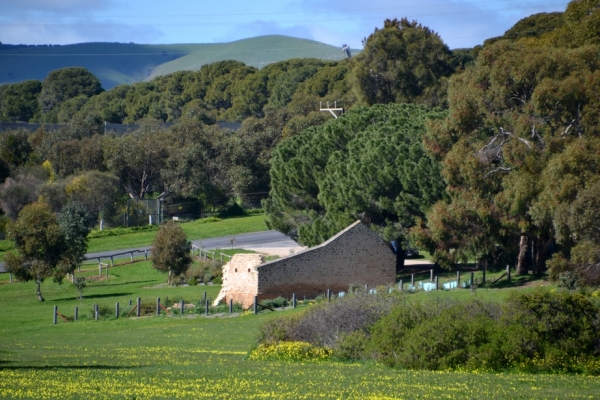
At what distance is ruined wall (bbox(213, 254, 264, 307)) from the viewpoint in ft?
118

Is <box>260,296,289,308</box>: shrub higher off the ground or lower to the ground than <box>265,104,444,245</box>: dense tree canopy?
lower

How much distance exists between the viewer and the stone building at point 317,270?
3615 cm

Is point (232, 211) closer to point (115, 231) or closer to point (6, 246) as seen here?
point (115, 231)

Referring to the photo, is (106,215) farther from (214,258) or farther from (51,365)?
(51,365)

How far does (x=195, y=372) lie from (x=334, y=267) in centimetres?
2142

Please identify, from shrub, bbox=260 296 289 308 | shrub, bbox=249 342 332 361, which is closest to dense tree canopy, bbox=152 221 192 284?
shrub, bbox=260 296 289 308

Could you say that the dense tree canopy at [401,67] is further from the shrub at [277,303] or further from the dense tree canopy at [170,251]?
the shrub at [277,303]

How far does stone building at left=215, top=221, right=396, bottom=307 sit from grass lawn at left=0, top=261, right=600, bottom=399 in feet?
11.6

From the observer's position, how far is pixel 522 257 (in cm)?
3831

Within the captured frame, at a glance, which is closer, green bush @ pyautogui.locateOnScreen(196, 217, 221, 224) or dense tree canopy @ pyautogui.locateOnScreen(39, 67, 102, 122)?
green bush @ pyautogui.locateOnScreen(196, 217, 221, 224)

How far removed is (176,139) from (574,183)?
60.5m

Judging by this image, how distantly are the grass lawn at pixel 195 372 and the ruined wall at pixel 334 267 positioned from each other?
3.63 m

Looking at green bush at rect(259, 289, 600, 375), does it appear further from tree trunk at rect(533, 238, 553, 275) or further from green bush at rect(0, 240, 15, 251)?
green bush at rect(0, 240, 15, 251)

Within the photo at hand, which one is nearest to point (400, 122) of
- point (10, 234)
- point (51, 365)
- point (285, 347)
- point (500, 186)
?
point (500, 186)
